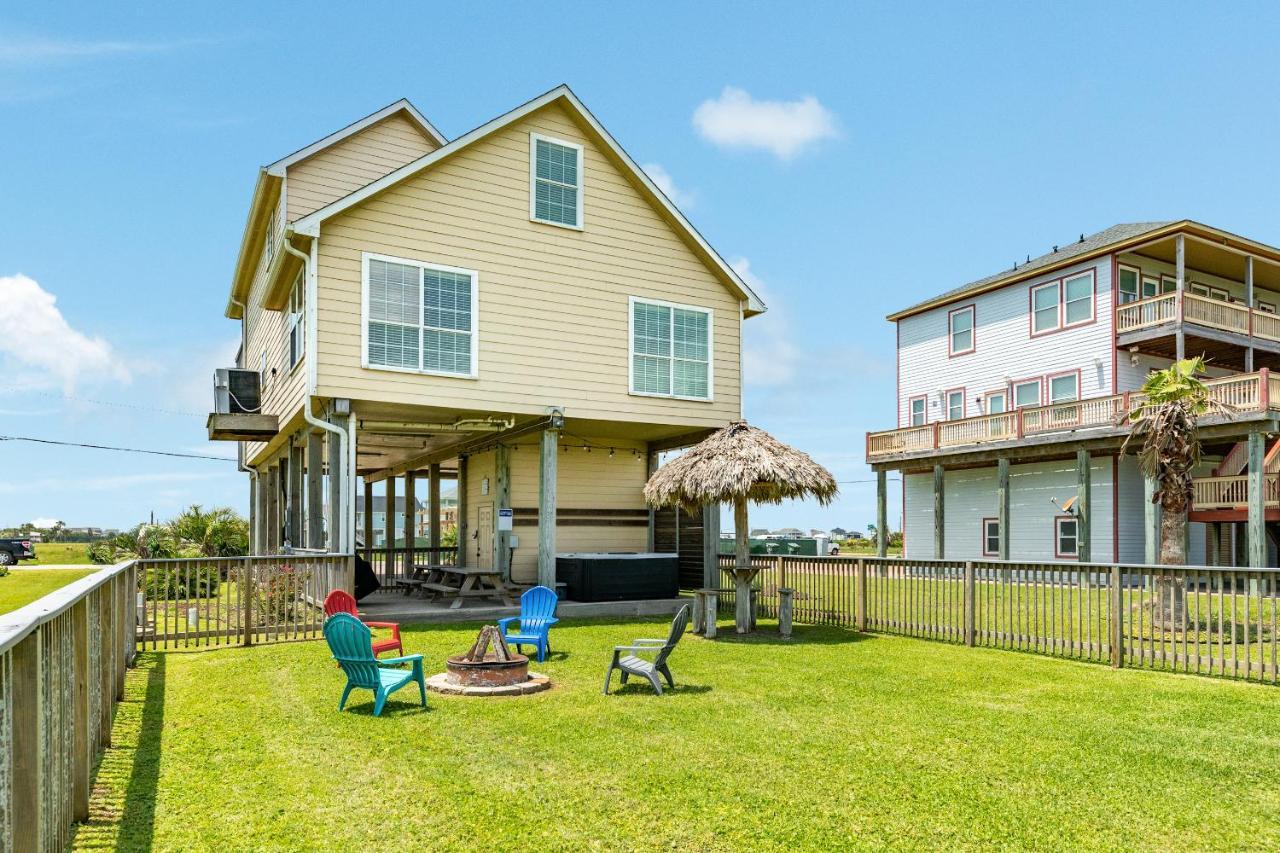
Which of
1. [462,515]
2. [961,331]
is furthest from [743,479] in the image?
[961,331]

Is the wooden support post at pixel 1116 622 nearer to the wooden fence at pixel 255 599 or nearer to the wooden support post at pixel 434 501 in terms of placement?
the wooden fence at pixel 255 599

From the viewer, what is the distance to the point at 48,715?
4.12 metres

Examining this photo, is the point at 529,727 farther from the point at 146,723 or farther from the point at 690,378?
the point at 690,378

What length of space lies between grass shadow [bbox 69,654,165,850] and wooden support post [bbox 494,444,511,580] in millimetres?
9319

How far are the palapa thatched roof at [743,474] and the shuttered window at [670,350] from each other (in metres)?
2.70

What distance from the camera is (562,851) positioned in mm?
4684

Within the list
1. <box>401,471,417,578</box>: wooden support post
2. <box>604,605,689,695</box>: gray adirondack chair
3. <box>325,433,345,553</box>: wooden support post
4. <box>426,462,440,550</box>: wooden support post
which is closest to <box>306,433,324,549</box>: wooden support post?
<box>325,433,345,553</box>: wooden support post

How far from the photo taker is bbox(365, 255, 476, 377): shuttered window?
46.4ft

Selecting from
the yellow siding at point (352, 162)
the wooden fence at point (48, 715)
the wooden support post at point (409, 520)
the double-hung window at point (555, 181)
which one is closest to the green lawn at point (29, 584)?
the wooden support post at point (409, 520)

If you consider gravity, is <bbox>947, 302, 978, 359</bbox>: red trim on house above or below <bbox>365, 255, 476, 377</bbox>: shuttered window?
above

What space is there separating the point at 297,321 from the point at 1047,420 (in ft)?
69.1

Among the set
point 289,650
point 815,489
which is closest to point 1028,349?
point 815,489

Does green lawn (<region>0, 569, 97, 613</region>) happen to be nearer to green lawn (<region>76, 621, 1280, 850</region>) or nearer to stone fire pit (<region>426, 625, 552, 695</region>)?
stone fire pit (<region>426, 625, 552, 695</region>)

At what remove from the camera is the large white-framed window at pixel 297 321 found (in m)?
14.6
